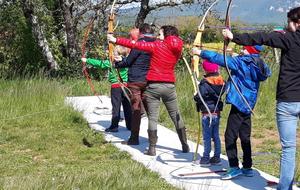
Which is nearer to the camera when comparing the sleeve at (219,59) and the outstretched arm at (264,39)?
the outstretched arm at (264,39)

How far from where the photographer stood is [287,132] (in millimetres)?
4844

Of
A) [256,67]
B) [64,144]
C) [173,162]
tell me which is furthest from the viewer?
[64,144]

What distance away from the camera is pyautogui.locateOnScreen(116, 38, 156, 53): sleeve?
619cm

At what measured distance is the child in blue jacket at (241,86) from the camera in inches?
216

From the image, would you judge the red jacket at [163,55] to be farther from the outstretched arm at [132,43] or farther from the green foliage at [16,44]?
the green foliage at [16,44]

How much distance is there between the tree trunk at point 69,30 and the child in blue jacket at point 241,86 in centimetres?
1133

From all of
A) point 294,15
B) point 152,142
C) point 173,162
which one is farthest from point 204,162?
point 294,15

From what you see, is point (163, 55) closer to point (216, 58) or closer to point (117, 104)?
point (216, 58)

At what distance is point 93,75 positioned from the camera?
1727 cm

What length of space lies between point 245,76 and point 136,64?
89.1 inches

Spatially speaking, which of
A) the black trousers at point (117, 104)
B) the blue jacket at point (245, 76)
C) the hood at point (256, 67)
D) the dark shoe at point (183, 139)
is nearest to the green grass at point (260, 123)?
Answer: the dark shoe at point (183, 139)

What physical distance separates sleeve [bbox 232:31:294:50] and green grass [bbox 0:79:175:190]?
5.53 ft

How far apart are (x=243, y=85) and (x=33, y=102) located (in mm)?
5073

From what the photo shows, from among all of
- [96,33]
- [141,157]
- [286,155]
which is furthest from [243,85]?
[96,33]
